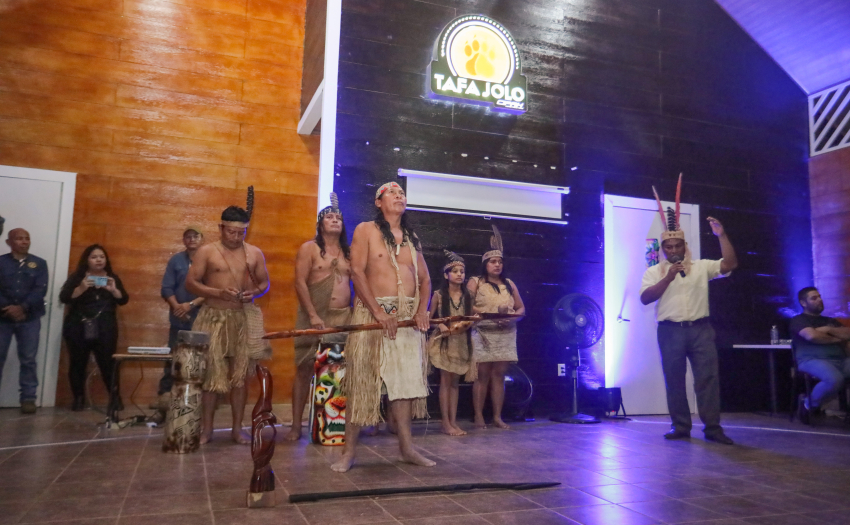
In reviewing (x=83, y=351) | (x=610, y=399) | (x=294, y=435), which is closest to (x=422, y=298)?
(x=294, y=435)

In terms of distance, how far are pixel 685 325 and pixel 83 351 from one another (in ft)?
18.0

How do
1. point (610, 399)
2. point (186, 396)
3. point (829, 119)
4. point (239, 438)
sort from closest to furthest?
point (186, 396), point (239, 438), point (610, 399), point (829, 119)

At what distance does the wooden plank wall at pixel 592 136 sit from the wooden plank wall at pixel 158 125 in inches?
66.6

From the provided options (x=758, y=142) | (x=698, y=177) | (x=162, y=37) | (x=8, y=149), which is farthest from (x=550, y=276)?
(x=8, y=149)

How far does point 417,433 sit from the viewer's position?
16.8 feet

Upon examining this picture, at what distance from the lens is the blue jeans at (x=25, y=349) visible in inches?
235

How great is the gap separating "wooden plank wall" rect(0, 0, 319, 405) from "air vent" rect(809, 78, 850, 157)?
→ 19.3 ft

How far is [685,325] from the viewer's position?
5.06 m

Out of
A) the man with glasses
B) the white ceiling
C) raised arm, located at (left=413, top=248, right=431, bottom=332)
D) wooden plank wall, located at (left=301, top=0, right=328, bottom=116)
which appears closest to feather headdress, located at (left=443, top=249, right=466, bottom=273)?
raised arm, located at (left=413, top=248, right=431, bottom=332)

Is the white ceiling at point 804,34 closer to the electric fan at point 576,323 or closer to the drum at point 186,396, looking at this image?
the electric fan at point 576,323

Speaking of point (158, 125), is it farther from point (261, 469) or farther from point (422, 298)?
point (261, 469)

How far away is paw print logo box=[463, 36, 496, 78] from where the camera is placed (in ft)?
20.7

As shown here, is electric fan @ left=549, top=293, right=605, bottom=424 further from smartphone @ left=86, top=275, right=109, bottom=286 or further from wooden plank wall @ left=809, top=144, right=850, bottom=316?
smartphone @ left=86, top=275, right=109, bottom=286

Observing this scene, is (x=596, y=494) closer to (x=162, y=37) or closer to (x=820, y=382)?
(x=820, y=382)
